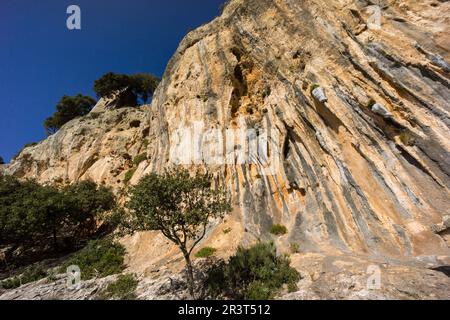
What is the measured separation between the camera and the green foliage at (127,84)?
141ft

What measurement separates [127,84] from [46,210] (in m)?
31.5

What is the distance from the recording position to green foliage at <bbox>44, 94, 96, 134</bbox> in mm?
45812

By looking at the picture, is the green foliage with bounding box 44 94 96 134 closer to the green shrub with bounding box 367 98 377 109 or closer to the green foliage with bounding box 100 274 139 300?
the green foliage with bounding box 100 274 139 300

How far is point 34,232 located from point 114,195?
26.0 ft

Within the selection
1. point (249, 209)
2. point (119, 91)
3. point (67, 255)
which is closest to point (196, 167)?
point (249, 209)

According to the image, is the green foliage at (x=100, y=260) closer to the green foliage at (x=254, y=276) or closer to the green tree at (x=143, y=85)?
the green foliage at (x=254, y=276)

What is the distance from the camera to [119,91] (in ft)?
143

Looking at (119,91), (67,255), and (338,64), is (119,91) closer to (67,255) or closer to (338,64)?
(67,255)

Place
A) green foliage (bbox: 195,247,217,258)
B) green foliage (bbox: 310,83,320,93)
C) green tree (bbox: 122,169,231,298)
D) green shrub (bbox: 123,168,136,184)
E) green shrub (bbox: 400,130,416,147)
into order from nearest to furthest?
green tree (bbox: 122,169,231,298), green shrub (bbox: 400,130,416,147), green foliage (bbox: 195,247,217,258), green foliage (bbox: 310,83,320,93), green shrub (bbox: 123,168,136,184)

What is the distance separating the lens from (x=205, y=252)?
46.8ft

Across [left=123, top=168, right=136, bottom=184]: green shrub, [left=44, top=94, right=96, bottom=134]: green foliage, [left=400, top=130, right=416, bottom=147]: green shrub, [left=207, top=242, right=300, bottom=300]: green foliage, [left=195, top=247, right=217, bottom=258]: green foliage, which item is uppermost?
[left=44, top=94, right=96, bottom=134]: green foliage

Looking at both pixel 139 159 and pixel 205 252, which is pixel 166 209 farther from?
pixel 139 159

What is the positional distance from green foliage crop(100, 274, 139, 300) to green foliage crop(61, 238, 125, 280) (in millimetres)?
2238

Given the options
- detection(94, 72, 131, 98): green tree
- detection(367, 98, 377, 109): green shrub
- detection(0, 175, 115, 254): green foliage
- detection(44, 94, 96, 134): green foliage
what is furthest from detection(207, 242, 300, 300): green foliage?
detection(44, 94, 96, 134): green foliage
